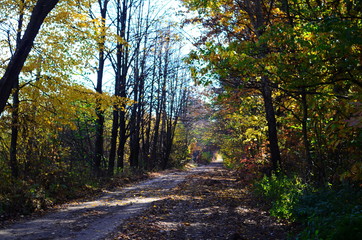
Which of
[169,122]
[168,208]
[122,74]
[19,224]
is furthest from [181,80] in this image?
[19,224]

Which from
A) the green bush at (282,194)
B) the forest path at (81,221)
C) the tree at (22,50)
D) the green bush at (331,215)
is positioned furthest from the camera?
the green bush at (282,194)

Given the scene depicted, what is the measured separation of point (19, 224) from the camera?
7266 millimetres

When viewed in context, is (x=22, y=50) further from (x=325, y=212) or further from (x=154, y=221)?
(x=325, y=212)

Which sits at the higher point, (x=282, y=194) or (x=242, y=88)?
(x=242, y=88)

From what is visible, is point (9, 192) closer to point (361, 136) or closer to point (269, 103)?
point (361, 136)

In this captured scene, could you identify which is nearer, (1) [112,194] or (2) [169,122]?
(1) [112,194]

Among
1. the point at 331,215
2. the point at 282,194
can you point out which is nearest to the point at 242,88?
the point at 282,194

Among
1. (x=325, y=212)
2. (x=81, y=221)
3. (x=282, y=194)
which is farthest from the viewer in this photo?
(x=282, y=194)

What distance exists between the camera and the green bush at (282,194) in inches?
290

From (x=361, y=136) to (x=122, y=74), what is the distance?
15497 mm

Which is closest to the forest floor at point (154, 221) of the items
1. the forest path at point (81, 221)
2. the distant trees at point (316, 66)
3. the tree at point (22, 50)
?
the forest path at point (81, 221)

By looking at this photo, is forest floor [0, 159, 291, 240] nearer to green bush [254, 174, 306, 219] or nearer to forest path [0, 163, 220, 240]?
forest path [0, 163, 220, 240]

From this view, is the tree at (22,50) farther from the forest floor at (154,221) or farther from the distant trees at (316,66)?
the distant trees at (316,66)

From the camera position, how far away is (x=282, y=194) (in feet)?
28.2
